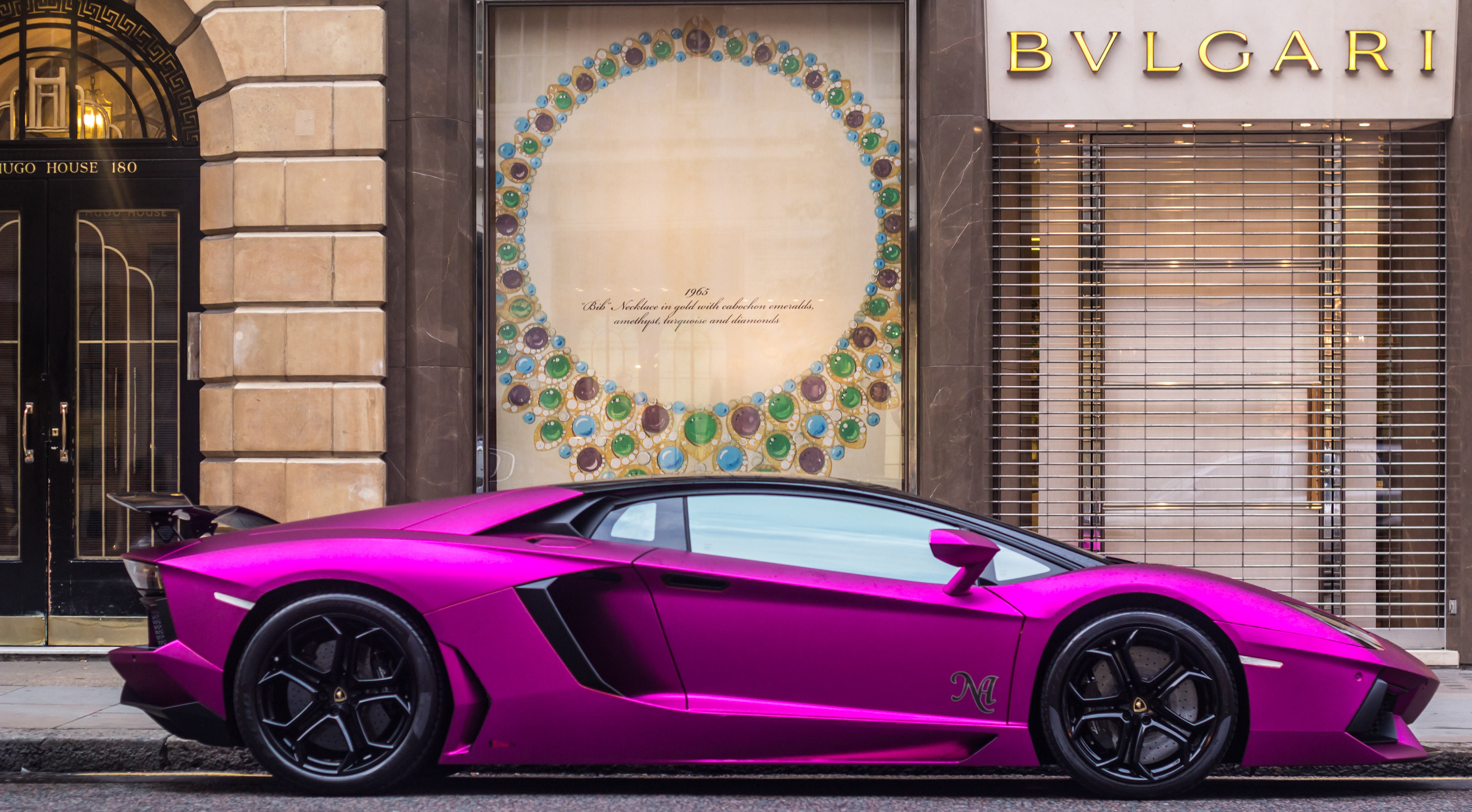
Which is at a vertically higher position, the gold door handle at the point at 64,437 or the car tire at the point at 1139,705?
the gold door handle at the point at 64,437

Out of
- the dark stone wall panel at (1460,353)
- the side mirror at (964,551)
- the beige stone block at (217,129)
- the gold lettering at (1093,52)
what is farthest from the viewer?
the beige stone block at (217,129)

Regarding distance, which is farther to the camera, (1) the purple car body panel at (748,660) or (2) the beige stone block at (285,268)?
(2) the beige stone block at (285,268)

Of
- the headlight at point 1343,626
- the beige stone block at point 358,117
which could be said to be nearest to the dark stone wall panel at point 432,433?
the beige stone block at point 358,117

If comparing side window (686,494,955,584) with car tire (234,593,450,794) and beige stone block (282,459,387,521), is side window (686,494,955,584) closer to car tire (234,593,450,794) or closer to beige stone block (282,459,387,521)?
car tire (234,593,450,794)

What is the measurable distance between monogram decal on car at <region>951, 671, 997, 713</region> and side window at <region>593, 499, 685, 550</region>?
1010mm

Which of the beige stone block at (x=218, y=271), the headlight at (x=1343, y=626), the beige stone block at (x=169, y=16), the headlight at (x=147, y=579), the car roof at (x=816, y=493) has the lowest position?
the headlight at (x=1343, y=626)

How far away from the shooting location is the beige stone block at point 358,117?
7332 millimetres

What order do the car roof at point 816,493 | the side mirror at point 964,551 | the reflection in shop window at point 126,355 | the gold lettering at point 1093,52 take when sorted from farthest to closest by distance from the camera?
the reflection in shop window at point 126,355 < the gold lettering at point 1093,52 < the car roof at point 816,493 < the side mirror at point 964,551

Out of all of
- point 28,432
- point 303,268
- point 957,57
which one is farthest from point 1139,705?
point 28,432

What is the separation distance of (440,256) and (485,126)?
2.97 feet

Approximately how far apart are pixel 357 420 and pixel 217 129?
2043mm

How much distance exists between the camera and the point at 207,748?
4750mm

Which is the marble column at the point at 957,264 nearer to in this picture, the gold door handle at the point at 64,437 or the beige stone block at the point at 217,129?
the beige stone block at the point at 217,129

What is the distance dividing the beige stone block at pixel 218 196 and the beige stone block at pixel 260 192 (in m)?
→ 0.06
